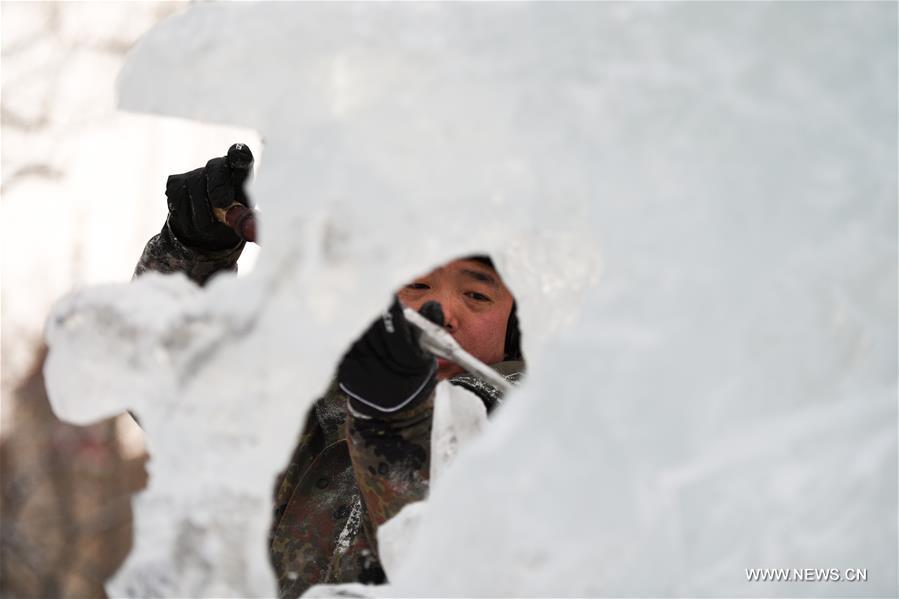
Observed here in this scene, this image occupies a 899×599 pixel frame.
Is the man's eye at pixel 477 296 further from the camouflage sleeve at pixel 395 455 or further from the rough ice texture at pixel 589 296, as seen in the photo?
the rough ice texture at pixel 589 296

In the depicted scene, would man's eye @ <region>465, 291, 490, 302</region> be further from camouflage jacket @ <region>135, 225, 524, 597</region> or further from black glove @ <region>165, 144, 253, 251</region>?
black glove @ <region>165, 144, 253, 251</region>

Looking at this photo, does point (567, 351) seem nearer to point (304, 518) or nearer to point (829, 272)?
point (829, 272)

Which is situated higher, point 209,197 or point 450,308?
point 209,197

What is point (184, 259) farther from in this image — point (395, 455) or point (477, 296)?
point (395, 455)

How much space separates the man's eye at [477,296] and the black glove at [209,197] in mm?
360

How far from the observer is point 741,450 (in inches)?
31.1

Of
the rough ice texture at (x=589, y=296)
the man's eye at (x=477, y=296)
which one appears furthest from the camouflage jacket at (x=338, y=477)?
the rough ice texture at (x=589, y=296)

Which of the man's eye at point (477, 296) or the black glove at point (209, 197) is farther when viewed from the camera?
the man's eye at point (477, 296)

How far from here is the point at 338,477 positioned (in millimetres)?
1523

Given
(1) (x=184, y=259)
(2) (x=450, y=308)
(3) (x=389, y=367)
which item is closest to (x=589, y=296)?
(3) (x=389, y=367)

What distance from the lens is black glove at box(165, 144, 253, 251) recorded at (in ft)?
4.91

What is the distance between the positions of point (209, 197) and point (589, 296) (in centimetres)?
83

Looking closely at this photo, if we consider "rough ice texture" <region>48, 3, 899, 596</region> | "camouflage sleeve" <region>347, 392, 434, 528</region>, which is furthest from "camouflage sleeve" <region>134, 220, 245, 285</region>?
"rough ice texture" <region>48, 3, 899, 596</region>

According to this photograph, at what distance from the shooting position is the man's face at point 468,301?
156 cm
